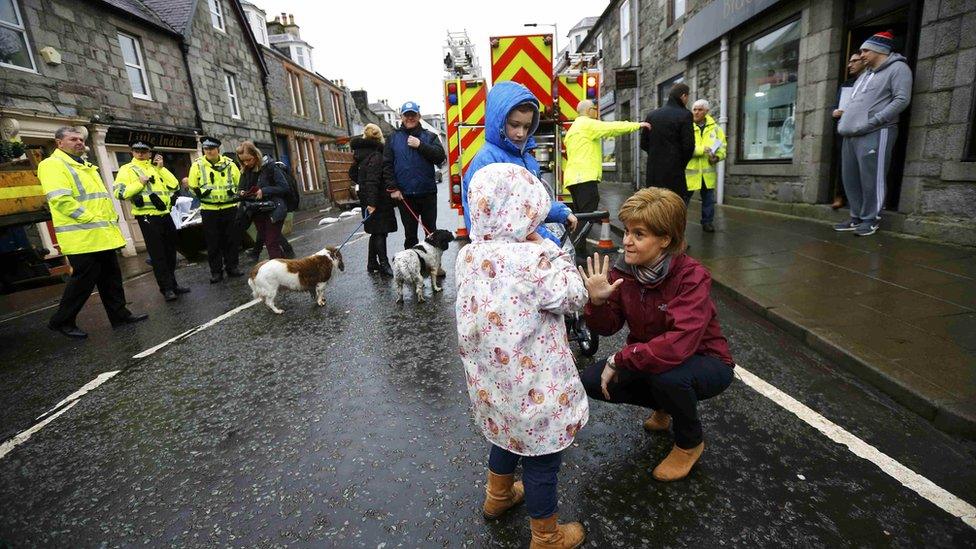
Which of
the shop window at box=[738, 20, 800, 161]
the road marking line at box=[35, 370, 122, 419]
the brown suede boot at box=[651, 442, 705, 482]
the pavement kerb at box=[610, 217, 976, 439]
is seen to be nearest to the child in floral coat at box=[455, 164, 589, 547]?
the brown suede boot at box=[651, 442, 705, 482]

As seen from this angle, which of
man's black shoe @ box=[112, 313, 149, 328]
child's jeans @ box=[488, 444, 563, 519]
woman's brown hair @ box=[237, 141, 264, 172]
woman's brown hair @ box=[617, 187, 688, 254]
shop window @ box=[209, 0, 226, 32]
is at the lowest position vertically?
man's black shoe @ box=[112, 313, 149, 328]

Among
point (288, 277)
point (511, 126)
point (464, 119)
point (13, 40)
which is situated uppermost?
point (13, 40)

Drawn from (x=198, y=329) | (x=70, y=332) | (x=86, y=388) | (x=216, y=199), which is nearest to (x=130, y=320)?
(x=70, y=332)

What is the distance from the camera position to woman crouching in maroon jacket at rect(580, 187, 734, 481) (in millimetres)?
2131

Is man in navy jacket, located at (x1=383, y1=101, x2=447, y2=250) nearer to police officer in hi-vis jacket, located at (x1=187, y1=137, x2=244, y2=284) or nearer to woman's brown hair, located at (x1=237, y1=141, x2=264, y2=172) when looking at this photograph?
woman's brown hair, located at (x1=237, y1=141, x2=264, y2=172)

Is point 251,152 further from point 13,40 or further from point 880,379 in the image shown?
point 880,379

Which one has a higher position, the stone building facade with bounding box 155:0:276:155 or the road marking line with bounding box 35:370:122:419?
the stone building facade with bounding box 155:0:276:155

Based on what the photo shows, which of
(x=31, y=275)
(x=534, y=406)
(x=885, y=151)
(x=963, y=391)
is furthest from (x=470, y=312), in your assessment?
(x=31, y=275)

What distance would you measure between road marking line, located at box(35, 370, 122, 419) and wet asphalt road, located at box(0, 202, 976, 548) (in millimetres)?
74

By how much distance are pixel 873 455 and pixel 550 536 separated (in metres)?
1.76

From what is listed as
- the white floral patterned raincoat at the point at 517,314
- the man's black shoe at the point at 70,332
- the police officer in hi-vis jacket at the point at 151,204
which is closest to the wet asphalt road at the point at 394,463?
the white floral patterned raincoat at the point at 517,314

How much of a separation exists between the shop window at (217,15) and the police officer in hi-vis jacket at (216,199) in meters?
13.5

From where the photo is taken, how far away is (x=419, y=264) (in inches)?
210

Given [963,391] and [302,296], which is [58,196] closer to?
[302,296]
